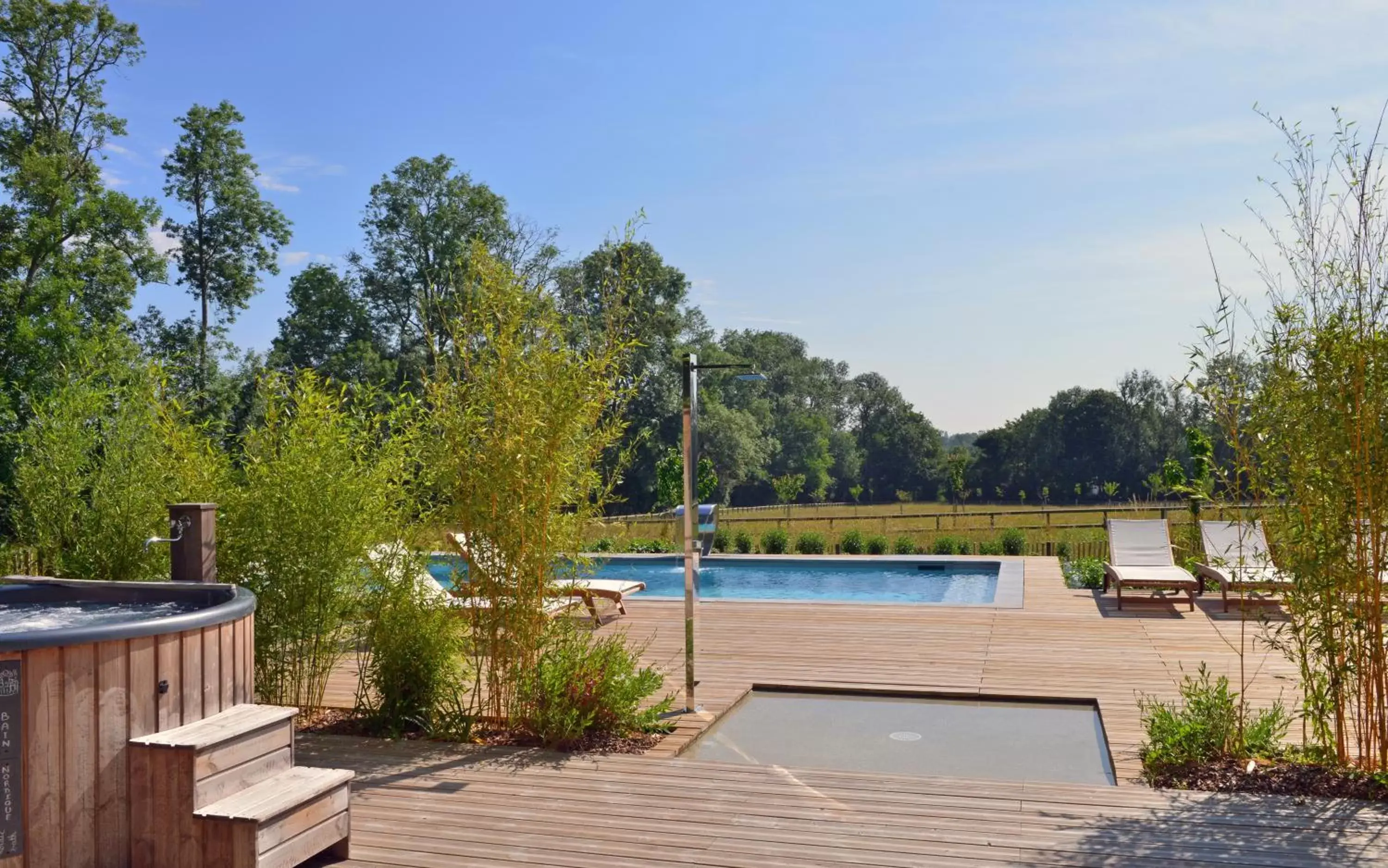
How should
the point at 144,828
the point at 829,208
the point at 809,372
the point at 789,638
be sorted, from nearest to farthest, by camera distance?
the point at 144,828 < the point at 789,638 < the point at 829,208 < the point at 809,372

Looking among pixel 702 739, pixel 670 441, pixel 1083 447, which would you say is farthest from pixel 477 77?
pixel 1083 447

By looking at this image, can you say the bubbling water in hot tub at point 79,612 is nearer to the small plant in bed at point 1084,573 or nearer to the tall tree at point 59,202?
the small plant in bed at point 1084,573

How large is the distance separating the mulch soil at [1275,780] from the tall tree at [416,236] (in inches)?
1036

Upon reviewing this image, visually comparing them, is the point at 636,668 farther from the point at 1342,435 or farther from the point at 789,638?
the point at 1342,435

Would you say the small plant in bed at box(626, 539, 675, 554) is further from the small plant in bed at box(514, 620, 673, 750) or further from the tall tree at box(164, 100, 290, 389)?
the tall tree at box(164, 100, 290, 389)

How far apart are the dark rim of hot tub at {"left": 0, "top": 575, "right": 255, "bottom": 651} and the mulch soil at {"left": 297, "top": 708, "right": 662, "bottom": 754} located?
1.22 meters

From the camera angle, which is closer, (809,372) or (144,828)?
(144,828)

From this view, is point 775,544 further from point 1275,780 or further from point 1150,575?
point 1275,780

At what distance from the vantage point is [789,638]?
8625mm

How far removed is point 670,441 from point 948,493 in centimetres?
2128

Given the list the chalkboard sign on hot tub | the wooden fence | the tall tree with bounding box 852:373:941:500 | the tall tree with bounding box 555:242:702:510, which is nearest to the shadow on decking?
the chalkboard sign on hot tub

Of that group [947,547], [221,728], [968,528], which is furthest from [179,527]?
[968,528]

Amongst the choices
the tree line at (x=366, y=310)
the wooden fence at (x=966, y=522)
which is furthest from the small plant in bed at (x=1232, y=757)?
the wooden fence at (x=966, y=522)

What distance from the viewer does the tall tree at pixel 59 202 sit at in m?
17.2
